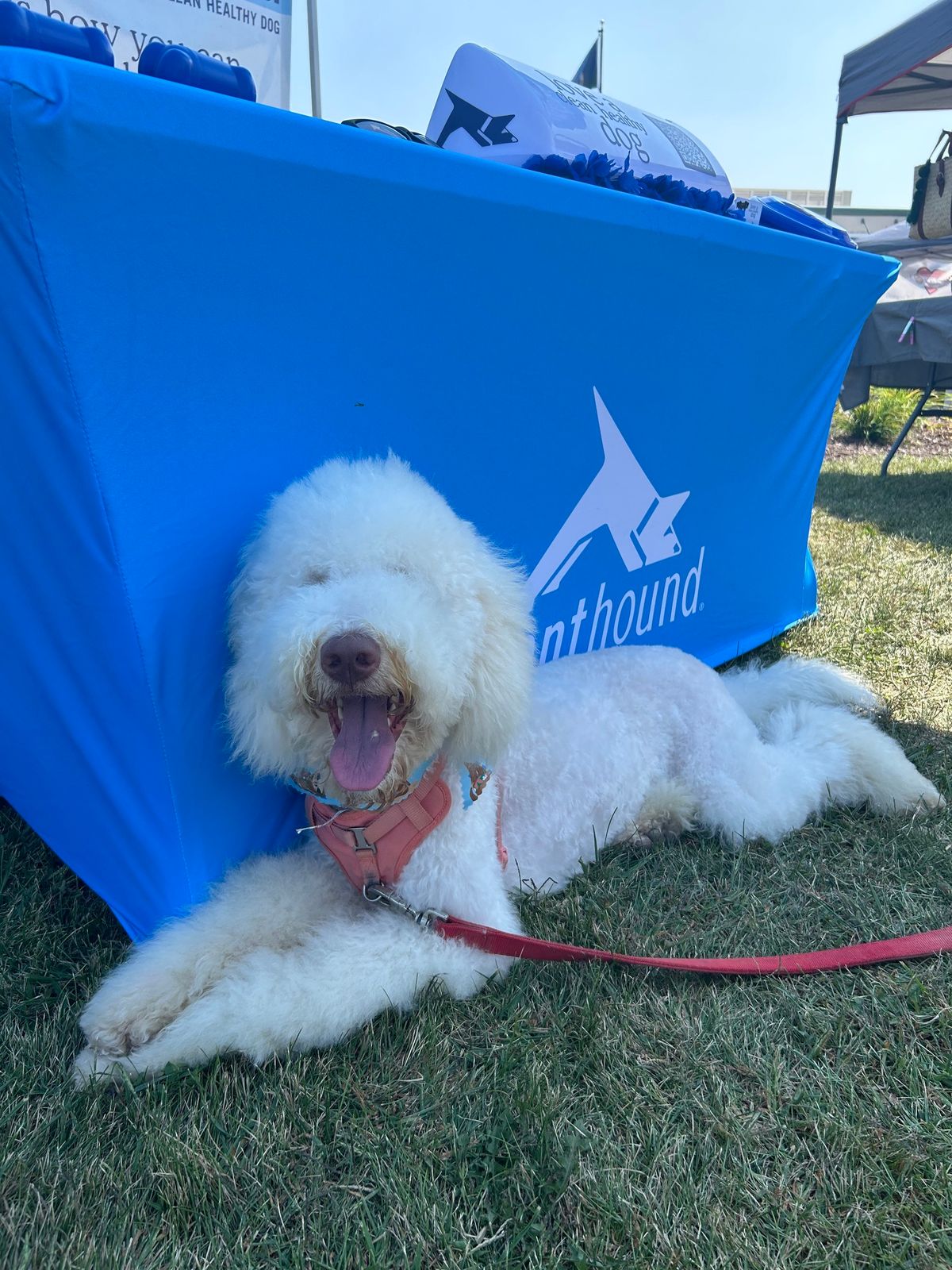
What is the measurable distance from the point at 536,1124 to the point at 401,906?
0.42m

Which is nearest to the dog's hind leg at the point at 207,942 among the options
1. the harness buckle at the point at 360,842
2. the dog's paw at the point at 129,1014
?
the dog's paw at the point at 129,1014

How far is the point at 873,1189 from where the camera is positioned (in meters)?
1.21

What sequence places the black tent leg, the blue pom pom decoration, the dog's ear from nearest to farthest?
the dog's ear → the blue pom pom decoration → the black tent leg

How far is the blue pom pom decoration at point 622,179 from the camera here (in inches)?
83.0

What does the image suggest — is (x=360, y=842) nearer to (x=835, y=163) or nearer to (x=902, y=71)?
(x=902, y=71)

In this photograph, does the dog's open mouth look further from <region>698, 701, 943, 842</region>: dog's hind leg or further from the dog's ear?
<region>698, 701, 943, 842</region>: dog's hind leg

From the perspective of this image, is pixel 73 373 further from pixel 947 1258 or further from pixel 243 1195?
pixel 947 1258

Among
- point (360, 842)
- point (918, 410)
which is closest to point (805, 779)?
point (360, 842)

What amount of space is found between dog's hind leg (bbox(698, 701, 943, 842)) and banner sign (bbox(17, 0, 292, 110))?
231cm

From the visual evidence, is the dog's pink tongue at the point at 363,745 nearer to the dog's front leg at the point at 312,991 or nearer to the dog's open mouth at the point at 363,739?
the dog's open mouth at the point at 363,739

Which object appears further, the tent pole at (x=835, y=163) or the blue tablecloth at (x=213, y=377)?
the tent pole at (x=835, y=163)

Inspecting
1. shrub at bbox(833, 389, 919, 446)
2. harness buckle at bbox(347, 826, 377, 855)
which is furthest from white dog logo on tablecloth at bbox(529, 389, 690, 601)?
shrub at bbox(833, 389, 919, 446)

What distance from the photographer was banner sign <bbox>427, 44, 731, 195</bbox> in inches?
88.4

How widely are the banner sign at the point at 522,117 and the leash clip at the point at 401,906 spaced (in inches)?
72.7
